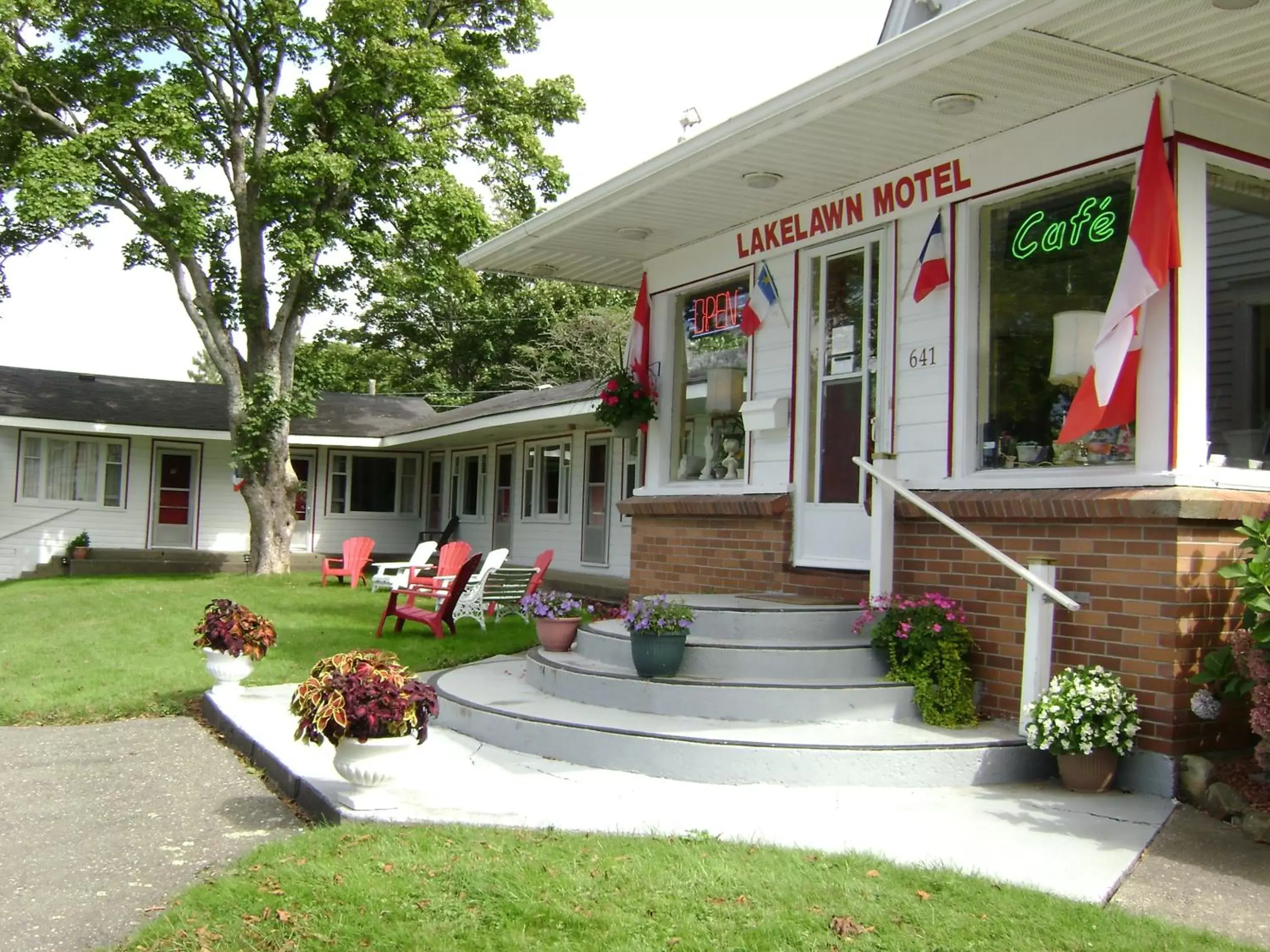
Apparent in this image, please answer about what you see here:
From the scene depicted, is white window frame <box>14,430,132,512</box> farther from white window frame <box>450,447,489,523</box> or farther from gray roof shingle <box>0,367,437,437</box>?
white window frame <box>450,447,489,523</box>

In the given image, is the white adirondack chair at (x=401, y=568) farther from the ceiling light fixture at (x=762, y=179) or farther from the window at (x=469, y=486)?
the ceiling light fixture at (x=762, y=179)

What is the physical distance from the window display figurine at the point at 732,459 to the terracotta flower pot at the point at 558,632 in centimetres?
177

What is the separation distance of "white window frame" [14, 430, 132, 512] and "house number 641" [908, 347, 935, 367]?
19720 millimetres

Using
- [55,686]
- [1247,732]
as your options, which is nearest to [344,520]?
[55,686]

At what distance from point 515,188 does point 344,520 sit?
8.39 m

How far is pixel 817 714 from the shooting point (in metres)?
6.11

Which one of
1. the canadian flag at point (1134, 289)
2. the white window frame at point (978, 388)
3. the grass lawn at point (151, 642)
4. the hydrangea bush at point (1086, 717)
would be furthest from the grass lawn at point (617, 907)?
the grass lawn at point (151, 642)

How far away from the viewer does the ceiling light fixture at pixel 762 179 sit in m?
7.38

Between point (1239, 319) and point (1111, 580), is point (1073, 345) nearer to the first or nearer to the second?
point (1111, 580)

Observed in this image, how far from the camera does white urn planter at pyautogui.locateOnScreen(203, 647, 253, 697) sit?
8211 millimetres

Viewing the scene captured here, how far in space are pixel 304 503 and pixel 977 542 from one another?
20546 mm

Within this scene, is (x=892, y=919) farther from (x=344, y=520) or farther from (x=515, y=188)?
(x=344, y=520)

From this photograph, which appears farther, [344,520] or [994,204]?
[344,520]

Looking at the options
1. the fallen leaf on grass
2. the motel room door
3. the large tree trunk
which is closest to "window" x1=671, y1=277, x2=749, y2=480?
the fallen leaf on grass
